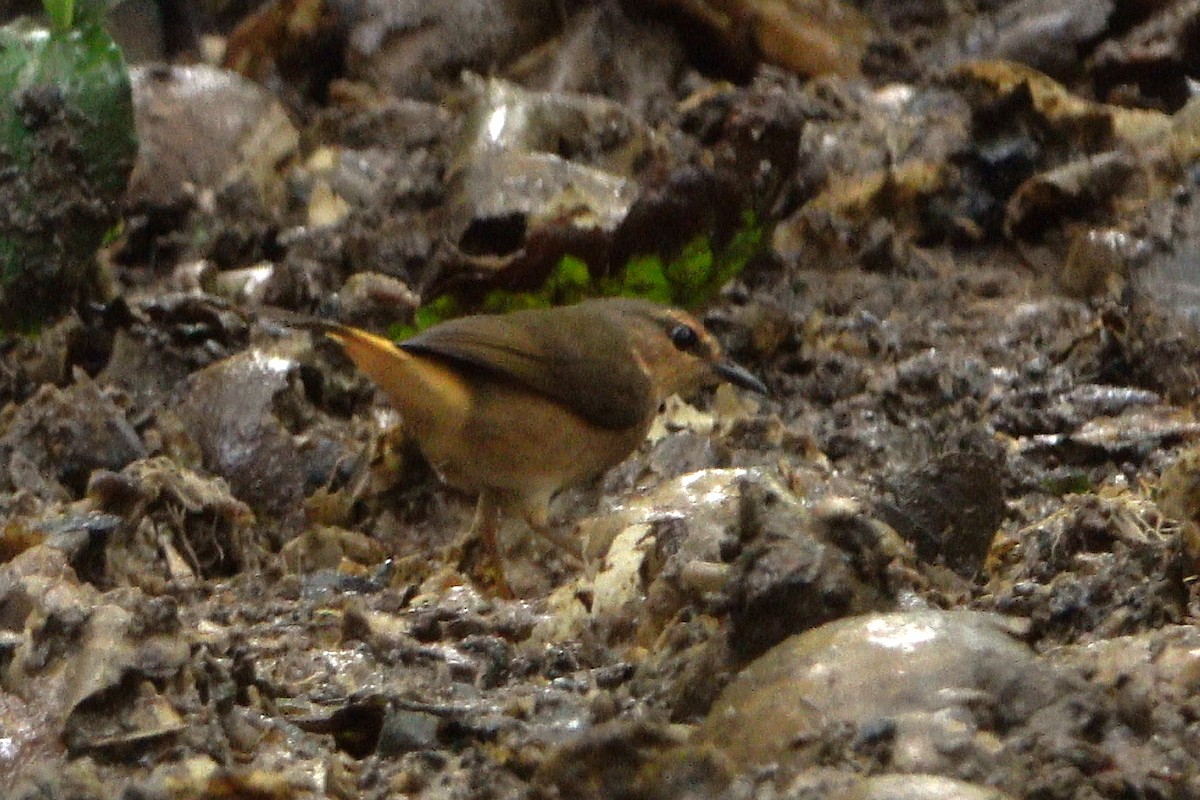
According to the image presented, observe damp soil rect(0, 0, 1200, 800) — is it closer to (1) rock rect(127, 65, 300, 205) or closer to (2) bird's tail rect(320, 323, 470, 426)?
(1) rock rect(127, 65, 300, 205)

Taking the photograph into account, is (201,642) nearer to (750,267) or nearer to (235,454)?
(235,454)

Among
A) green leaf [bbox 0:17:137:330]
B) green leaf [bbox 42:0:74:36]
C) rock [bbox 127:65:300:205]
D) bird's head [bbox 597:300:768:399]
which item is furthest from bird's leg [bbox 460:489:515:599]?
rock [bbox 127:65:300:205]

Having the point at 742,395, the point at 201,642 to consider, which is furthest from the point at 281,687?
the point at 742,395

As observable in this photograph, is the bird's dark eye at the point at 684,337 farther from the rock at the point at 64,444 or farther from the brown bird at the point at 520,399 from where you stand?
the rock at the point at 64,444

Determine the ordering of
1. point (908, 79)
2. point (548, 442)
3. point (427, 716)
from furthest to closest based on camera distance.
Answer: point (908, 79)
point (548, 442)
point (427, 716)

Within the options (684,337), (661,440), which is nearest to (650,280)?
(684,337)

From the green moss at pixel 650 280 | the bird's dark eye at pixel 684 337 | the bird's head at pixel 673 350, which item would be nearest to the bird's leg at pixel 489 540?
the bird's head at pixel 673 350
